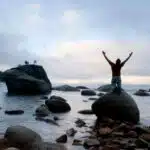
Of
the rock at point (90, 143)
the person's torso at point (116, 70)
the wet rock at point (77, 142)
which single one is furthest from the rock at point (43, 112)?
the rock at point (90, 143)

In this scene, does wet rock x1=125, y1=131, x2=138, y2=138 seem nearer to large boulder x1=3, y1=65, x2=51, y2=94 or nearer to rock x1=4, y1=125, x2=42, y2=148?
rock x1=4, y1=125, x2=42, y2=148

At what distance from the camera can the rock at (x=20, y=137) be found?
→ 57.3 ft

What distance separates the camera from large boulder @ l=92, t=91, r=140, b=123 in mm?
28250

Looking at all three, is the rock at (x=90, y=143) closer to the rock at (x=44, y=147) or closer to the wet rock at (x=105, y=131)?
the rock at (x=44, y=147)

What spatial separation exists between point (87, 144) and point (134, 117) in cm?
913

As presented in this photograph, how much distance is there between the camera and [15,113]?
38.2 metres

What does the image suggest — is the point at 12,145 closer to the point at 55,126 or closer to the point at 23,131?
the point at 23,131

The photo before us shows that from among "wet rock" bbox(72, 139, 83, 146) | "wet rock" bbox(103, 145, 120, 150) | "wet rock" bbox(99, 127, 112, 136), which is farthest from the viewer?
"wet rock" bbox(99, 127, 112, 136)

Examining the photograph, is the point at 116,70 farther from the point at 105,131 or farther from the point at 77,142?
the point at 77,142

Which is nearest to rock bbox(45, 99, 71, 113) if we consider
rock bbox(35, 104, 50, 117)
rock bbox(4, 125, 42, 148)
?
rock bbox(35, 104, 50, 117)

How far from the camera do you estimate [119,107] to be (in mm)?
28219

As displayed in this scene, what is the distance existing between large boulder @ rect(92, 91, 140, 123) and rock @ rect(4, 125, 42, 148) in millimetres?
11433

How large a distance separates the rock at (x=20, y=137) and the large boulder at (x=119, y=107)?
1143cm

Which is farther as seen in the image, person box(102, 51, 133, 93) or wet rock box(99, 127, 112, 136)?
person box(102, 51, 133, 93)
